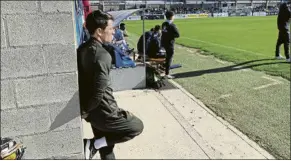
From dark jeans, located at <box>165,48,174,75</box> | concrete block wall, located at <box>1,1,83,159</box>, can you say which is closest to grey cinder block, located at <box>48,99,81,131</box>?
concrete block wall, located at <box>1,1,83,159</box>

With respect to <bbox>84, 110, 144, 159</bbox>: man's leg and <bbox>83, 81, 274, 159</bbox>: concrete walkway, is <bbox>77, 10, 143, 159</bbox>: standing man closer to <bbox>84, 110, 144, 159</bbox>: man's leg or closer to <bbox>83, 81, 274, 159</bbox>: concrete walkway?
<bbox>84, 110, 144, 159</bbox>: man's leg

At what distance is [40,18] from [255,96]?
18.6ft

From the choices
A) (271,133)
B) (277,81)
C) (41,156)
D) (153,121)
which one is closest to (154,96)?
(153,121)

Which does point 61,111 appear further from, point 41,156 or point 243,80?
point 243,80

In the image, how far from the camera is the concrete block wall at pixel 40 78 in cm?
250

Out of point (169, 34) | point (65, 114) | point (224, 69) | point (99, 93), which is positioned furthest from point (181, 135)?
point (224, 69)

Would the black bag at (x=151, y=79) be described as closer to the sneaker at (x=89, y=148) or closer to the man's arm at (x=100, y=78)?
the sneaker at (x=89, y=148)

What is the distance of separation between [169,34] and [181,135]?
4.20m

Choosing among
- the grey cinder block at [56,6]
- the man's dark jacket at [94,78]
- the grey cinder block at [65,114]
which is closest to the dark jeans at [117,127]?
the man's dark jacket at [94,78]

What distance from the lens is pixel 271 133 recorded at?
5168 millimetres

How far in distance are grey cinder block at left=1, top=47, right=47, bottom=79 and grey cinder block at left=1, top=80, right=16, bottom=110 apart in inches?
2.6

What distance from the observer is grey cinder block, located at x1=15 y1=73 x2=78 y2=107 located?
2.62 metres

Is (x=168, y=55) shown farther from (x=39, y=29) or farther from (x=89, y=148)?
(x=39, y=29)

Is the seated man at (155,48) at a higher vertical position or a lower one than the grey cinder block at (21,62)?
lower
